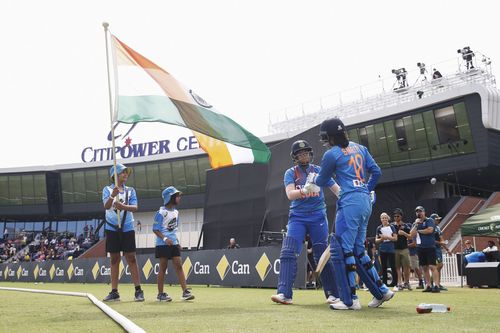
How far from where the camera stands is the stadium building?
1084 inches

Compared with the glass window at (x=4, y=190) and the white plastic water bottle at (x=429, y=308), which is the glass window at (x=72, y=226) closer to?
the glass window at (x=4, y=190)

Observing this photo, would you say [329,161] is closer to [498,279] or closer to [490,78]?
[498,279]

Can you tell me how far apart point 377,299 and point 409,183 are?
35928 millimetres

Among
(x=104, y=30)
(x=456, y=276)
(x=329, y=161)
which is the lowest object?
(x=456, y=276)

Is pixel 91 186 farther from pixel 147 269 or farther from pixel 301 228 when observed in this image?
pixel 301 228

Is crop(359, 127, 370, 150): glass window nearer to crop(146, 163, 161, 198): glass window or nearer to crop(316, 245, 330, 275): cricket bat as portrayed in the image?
crop(146, 163, 161, 198): glass window

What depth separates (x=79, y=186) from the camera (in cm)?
5769

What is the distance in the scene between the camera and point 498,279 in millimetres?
14766

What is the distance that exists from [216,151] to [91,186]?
50782 mm

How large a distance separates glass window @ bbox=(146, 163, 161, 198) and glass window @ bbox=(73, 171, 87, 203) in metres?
7.82

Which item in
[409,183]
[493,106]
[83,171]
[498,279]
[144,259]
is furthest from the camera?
[83,171]

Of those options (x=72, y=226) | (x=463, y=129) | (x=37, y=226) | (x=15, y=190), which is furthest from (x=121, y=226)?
(x=37, y=226)

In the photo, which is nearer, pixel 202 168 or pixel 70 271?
pixel 70 271

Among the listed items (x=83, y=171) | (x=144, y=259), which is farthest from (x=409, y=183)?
(x=83, y=171)
